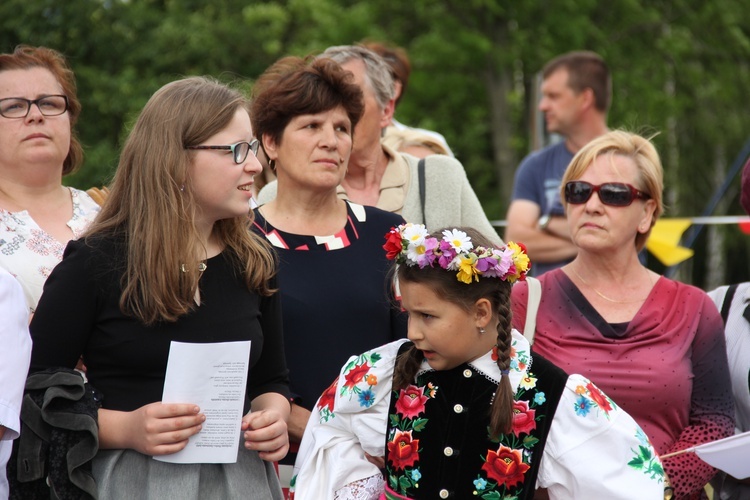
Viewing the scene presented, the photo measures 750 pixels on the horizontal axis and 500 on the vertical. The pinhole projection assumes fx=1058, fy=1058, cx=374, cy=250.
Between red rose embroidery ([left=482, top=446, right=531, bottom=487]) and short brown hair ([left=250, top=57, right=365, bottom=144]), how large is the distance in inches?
62.7

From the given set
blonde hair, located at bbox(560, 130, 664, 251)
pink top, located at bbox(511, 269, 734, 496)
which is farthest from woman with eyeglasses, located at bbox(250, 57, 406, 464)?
blonde hair, located at bbox(560, 130, 664, 251)

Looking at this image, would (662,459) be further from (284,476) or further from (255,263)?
(255,263)

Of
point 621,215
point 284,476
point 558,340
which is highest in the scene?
point 621,215

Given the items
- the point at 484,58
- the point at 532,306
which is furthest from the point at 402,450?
the point at 484,58

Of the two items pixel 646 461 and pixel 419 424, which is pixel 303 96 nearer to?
pixel 419 424

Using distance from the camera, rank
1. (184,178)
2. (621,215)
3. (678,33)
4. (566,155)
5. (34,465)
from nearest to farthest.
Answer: (34,465) → (184,178) → (621,215) → (566,155) → (678,33)

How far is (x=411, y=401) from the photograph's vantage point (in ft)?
11.3

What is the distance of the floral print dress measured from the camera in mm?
3311

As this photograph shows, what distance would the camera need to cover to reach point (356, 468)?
349 cm

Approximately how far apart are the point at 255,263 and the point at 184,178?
36cm

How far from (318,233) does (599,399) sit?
1.30 meters

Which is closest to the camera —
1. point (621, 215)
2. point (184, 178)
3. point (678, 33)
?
point (184, 178)

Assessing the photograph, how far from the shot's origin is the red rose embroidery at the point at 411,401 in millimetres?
3438

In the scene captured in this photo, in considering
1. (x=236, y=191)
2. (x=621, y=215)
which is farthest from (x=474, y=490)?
(x=621, y=215)
